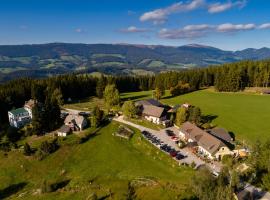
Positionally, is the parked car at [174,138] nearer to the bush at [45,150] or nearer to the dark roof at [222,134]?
the dark roof at [222,134]

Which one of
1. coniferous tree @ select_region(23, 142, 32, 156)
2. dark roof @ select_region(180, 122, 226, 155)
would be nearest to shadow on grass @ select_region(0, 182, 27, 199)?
coniferous tree @ select_region(23, 142, 32, 156)

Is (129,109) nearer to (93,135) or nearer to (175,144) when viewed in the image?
(93,135)

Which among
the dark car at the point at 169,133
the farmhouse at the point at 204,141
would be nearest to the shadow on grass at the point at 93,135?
the dark car at the point at 169,133

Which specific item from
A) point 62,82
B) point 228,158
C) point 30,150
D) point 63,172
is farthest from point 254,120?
point 62,82

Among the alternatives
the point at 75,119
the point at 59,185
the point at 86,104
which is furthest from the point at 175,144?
the point at 86,104

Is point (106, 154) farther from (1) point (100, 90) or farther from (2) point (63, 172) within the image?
(1) point (100, 90)

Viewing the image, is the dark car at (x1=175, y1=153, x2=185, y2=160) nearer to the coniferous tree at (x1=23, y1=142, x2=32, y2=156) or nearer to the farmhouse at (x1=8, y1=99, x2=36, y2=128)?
the coniferous tree at (x1=23, y1=142, x2=32, y2=156)
